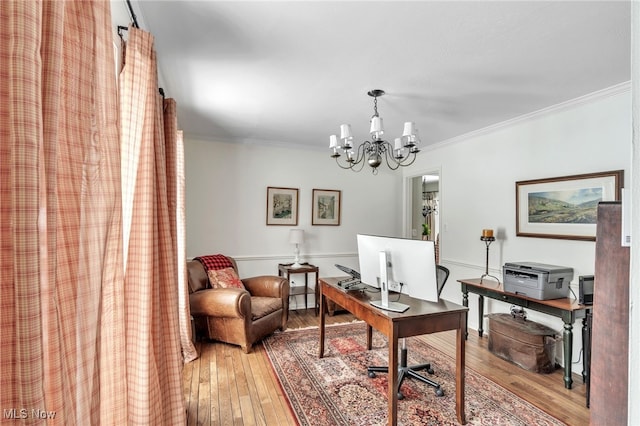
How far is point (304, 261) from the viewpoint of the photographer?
4914mm

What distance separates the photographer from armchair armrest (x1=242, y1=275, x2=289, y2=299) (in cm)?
393

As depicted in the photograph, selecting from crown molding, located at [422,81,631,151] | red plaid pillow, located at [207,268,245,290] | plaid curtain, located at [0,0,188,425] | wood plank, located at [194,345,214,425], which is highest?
crown molding, located at [422,81,631,151]

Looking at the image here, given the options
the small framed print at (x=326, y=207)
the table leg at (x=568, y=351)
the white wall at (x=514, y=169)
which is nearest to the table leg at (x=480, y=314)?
the white wall at (x=514, y=169)

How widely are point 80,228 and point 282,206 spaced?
3953mm

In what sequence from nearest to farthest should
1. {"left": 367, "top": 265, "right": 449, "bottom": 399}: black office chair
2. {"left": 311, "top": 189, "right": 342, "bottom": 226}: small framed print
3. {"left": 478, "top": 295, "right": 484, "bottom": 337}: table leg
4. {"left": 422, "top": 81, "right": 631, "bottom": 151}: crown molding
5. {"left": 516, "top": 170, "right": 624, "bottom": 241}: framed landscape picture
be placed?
1. {"left": 367, "top": 265, "right": 449, "bottom": 399}: black office chair
2. {"left": 422, "top": 81, "right": 631, "bottom": 151}: crown molding
3. {"left": 516, "top": 170, "right": 624, "bottom": 241}: framed landscape picture
4. {"left": 478, "top": 295, "right": 484, "bottom": 337}: table leg
5. {"left": 311, "top": 189, "right": 342, "bottom": 226}: small framed print

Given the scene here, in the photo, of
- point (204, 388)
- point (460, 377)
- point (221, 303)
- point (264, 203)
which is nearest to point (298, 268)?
point (264, 203)

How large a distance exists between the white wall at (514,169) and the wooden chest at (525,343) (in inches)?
7.9

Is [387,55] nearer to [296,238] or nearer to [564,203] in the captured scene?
[564,203]

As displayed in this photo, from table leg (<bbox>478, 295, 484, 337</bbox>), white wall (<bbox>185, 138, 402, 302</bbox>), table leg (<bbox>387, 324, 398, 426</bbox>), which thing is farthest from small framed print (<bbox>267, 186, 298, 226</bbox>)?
table leg (<bbox>387, 324, 398, 426</bbox>)

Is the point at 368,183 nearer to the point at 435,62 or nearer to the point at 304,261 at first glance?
the point at 304,261

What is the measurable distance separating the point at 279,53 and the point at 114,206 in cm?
164

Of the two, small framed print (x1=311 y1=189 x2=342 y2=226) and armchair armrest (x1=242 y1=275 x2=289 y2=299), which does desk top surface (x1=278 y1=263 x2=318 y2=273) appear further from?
small framed print (x1=311 y1=189 x2=342 y2=226)

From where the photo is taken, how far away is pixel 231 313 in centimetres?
317

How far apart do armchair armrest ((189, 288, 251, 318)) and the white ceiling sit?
1.91m
